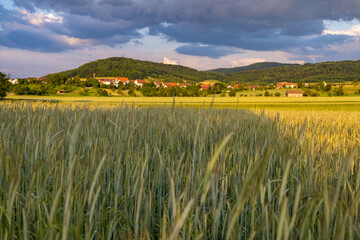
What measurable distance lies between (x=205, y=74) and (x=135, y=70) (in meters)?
32.2

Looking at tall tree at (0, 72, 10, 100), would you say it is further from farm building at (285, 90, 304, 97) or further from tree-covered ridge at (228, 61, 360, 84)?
tree-covered ridge at (228, 61, 360, 84)

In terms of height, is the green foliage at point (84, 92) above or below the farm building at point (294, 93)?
above

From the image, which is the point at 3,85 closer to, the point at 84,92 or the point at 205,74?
the point at 84,92

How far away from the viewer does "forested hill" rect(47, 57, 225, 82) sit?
93.5m

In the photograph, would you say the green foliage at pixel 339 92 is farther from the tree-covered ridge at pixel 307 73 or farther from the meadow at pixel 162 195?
the meadow at pixel 162 195

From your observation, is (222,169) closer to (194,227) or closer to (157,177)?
(157,177)

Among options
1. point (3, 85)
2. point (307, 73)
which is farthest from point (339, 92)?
point (3, 85)

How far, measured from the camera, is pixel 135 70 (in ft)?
332

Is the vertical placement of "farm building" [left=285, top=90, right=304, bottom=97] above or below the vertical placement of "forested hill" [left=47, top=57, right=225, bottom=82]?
below

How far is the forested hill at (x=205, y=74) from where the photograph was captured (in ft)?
305

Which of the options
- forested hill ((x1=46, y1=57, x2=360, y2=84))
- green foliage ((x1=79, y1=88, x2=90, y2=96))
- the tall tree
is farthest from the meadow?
forested hill ((x1=46, y1=57, x2=360, y2=84))

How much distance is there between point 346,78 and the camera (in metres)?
86.8

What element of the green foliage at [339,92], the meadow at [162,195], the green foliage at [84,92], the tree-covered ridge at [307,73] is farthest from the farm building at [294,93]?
the meadow at [162,195]

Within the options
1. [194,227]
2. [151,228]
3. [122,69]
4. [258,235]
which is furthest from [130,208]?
[122,69]
